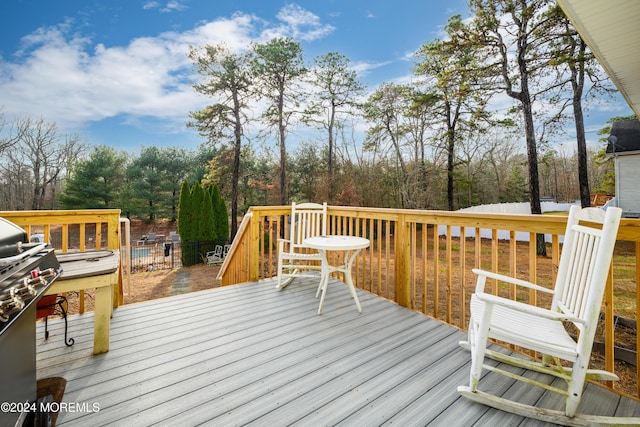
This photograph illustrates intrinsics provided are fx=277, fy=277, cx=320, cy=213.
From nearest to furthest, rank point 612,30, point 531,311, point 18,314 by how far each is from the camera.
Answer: point 18,314
point 531,311
point 612,30

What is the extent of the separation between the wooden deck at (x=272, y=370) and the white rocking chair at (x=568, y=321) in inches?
5.2

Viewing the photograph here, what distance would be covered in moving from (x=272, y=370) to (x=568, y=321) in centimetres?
169

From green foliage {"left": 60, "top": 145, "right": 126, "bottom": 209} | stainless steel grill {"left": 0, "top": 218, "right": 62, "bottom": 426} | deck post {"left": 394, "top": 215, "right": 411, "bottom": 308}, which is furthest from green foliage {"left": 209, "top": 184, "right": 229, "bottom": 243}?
stainless steel grill {"left": 0, "top": 218, "right": 62, "bottom": 426}

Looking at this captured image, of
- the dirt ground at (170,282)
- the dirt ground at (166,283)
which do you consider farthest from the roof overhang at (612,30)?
the dirt ground at (170,282)

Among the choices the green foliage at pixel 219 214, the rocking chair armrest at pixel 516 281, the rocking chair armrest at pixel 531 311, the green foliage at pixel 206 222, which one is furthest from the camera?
the green foliage at pixel 219 214

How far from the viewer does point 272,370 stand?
5.98ft

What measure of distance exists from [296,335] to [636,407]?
2.06m

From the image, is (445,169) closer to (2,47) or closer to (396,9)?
(396,9)

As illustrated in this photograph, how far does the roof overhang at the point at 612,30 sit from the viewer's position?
1.93 m

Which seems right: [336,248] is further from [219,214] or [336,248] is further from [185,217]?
[219,214]

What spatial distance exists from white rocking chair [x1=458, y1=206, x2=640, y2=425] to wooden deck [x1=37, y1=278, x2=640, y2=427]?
0.13 m

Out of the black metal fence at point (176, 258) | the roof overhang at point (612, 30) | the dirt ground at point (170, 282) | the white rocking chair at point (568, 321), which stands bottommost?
the dirt ground at point (170, 282)

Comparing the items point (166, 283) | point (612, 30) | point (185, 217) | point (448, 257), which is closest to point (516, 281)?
point (448, 257)

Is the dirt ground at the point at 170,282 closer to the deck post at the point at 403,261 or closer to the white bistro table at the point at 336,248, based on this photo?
the white bistro table at the point at 336,248
